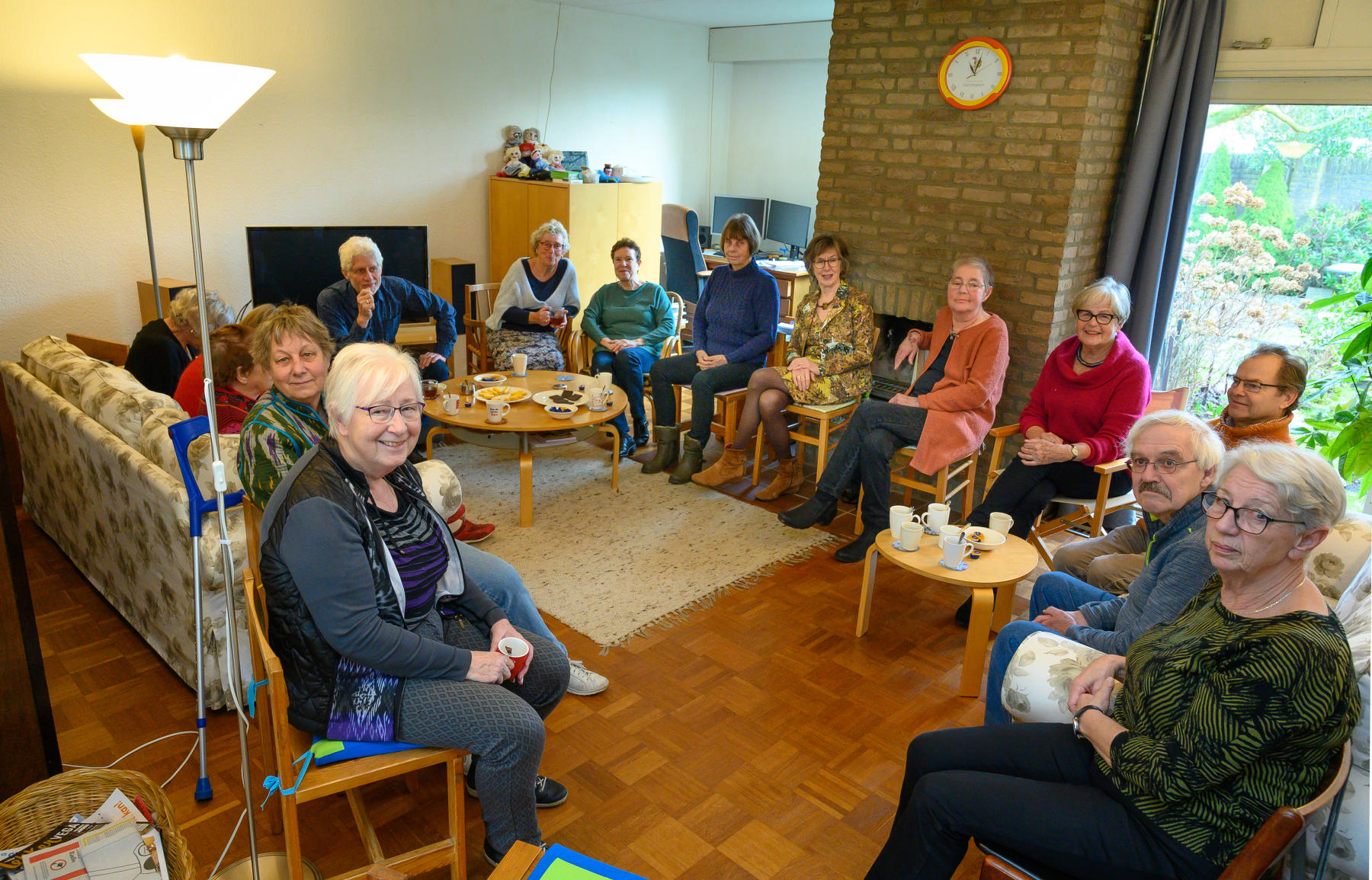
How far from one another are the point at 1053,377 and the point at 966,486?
0.67 m

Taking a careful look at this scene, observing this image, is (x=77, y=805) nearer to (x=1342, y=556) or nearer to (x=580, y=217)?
(x=1342, y=556)

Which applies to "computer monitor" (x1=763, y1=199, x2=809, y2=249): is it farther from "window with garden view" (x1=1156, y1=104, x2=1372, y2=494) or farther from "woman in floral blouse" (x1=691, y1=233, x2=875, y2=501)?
"window with garden view" (x1=1156, y1=104, x2=1372, y2=494)

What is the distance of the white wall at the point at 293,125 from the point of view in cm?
434

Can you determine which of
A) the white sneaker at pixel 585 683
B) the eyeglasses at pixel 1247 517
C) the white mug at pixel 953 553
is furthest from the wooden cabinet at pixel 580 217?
the eyeglasses at pixel 1247 517

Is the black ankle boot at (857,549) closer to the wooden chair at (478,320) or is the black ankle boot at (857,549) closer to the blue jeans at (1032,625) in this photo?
the blue jeans at (1032,625)

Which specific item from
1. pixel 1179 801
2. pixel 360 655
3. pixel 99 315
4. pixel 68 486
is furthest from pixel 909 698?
pixel 99 315

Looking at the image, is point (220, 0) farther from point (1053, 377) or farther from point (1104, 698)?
point (1104, 698)

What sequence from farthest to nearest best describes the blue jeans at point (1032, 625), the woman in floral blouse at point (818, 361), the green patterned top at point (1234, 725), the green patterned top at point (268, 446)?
1. the woman in floral blouse at point (818, 361)
2. the blue jeans at point (1032, 625)
3. the green patterned top at point (268, 446)
4. the green patterned top at point (1234, 725)

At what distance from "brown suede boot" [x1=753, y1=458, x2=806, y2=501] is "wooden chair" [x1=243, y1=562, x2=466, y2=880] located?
2.60m

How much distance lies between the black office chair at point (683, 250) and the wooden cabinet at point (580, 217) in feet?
2.03

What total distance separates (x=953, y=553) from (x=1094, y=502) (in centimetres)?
98

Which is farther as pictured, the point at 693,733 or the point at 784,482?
the point at 784,482

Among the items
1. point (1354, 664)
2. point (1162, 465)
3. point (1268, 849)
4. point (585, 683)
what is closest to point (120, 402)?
point (585, 683)

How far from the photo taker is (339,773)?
173 centimetres
